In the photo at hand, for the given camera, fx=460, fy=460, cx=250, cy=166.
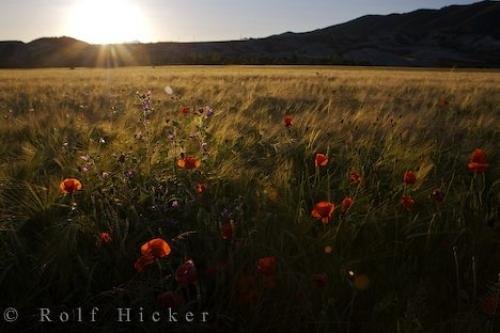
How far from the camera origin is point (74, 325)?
1.65 m

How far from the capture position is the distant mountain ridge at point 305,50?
7106cm

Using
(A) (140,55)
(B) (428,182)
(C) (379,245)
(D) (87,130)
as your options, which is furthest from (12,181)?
(A) (140,55)

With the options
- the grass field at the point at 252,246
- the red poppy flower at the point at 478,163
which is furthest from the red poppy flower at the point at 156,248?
the red poppy flower at the point at 478,163

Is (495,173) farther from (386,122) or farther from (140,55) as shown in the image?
(140,55)

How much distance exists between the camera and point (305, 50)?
99375 mm

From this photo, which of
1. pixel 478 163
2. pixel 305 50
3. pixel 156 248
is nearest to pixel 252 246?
pixel 156 248

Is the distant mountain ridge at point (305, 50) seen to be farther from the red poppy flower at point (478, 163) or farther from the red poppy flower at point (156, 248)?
the red poppy flower at point (156, 248)

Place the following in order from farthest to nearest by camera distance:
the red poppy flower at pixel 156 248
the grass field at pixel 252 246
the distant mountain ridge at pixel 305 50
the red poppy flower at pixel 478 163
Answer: the distant mountain ridge at pixel 305 50 → the red poppy flower at pixel 478 163 → the grass field at pixel 252 246 → the red poppy flower at pixel 156 248

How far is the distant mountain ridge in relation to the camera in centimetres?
7106

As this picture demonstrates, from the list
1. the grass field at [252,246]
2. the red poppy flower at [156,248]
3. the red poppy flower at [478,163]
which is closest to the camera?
the red poppy flower at [156,248]

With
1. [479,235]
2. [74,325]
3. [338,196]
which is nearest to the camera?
[74,325]

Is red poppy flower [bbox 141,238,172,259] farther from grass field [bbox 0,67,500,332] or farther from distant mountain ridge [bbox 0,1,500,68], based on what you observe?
distant mountain ridge [bbox 0,1,500,68]

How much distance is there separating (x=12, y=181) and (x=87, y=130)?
5.35 feet

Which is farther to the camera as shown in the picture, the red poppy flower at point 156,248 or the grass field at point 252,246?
the grass field at point 252,246
